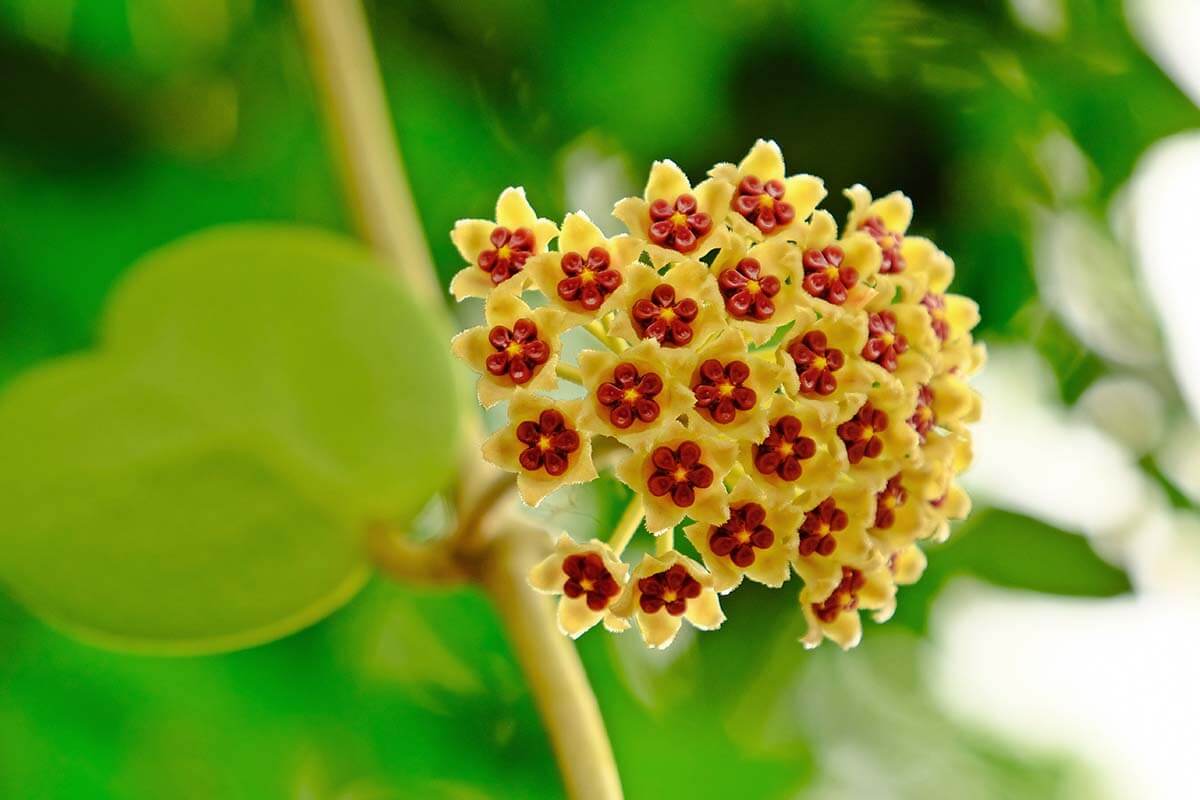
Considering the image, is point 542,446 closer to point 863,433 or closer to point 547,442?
point 547,442

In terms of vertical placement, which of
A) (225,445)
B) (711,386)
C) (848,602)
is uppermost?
(711,386)

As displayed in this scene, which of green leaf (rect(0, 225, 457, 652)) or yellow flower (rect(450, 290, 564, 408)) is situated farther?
green leaf (rect(0, 225, 457, 652))

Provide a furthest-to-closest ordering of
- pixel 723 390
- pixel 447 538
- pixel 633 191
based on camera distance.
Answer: pixel 633 191, pixel 447 538, pixel 723 390

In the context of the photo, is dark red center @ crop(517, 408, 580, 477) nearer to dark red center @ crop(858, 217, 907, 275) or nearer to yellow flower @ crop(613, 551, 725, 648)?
yellow flower @ crop(613, 551, 725, 648)

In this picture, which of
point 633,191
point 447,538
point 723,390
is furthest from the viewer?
point 633,191

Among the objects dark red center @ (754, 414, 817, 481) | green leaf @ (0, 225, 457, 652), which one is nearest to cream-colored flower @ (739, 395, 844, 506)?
dark red center @ (754, 414, 817, 481)

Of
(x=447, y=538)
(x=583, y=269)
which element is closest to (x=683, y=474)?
(x=583, y=269)
